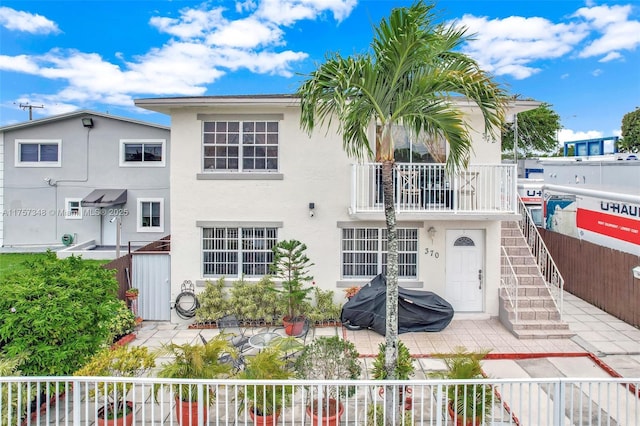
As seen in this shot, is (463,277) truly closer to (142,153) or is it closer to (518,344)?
(518,344)

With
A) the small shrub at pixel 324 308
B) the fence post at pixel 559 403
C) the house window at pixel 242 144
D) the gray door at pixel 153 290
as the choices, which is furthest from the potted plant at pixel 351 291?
A: the fence post at pixel 559 403

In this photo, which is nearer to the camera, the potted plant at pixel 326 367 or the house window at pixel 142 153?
the potted plant at pixel 326 367

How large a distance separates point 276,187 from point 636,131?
118 feet

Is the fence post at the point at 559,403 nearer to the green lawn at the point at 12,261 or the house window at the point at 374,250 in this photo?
the house window at the point at 374,250

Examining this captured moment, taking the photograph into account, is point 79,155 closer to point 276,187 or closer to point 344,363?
point 276,187

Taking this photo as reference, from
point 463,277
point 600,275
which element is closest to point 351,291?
point 463,277

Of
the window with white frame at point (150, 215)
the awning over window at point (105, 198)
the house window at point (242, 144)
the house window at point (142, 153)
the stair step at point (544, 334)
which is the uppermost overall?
the house window at point (142, 153)

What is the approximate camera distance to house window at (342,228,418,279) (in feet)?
38.2

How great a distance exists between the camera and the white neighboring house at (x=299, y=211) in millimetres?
11406

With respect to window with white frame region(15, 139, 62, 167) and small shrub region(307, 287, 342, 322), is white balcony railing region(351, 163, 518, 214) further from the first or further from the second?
window with white frame region(15, 139, 62, 167)

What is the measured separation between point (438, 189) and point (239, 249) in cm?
569

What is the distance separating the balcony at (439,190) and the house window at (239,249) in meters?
2.66

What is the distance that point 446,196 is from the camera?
11.4 metres

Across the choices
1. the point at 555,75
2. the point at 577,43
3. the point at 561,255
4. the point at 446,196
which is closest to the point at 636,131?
the point at 555,75
